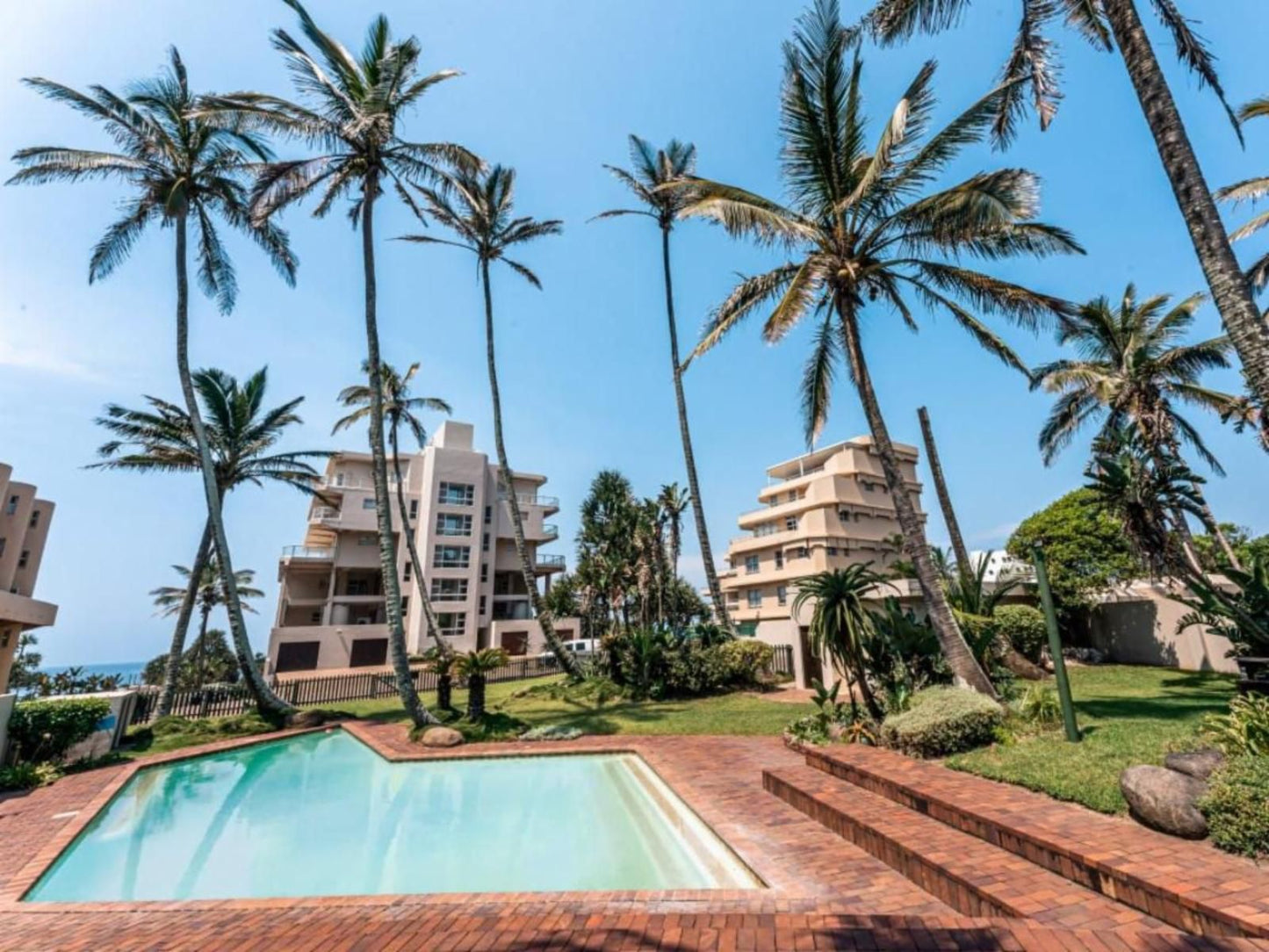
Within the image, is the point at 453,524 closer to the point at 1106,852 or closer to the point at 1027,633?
the point at 1027,633

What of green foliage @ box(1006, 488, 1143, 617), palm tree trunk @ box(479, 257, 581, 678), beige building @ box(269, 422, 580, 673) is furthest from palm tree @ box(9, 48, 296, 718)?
green foliage @ box(1006, 488, 1143, 617)

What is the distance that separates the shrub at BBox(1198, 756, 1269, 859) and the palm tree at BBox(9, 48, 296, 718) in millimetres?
18156

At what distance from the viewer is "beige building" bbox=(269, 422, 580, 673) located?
35.8 meters

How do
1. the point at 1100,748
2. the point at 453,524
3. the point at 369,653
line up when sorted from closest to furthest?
1. the point at 1100,748
2. the point at 369,653
3. the point at 453,524

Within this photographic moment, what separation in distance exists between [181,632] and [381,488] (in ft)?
30.2

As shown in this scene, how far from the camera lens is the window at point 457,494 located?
39.0 m

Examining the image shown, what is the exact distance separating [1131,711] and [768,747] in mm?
6177

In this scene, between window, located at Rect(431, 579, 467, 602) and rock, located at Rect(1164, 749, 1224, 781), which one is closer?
rock, located at Rect(1164, 749, 1224, 781)

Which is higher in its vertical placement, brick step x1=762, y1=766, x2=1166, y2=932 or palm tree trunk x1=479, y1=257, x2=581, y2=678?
palm tree trunk x1=479, y1=257, x2=581, y2=678

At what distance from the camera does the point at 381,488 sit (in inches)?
537

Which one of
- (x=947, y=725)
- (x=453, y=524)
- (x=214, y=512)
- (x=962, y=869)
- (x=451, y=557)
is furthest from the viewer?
(x=453, y=524)

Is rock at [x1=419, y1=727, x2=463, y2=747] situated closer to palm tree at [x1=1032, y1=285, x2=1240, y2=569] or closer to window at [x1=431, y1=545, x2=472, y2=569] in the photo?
palm tree at [x1=1032, y1=285, x2=1240, y2=569]

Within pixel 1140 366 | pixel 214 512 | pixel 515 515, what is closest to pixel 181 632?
pixel 214 512

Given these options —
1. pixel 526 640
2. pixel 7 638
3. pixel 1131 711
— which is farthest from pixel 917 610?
pixel 7 638
